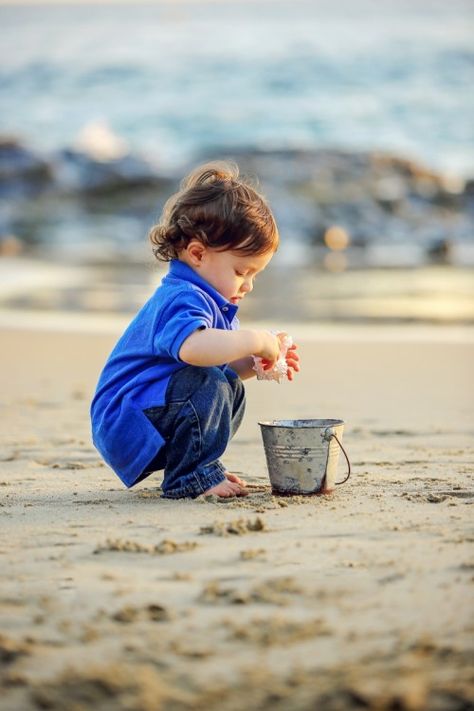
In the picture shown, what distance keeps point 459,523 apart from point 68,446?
2014 millimetres

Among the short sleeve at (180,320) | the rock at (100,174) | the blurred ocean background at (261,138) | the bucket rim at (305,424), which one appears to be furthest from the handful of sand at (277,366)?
the rock at (100,174)

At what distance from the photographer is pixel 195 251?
141 inches

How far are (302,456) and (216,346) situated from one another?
0.44 m

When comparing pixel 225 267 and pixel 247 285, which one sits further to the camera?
pixel 247 285

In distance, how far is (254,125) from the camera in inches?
1176

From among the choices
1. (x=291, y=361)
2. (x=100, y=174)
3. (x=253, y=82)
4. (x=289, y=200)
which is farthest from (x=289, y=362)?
(x=253, y=82)

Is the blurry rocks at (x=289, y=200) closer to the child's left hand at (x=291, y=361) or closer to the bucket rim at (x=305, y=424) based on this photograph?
the child's left hand at (x=291, y=361)

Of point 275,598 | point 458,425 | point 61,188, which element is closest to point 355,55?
point 61,188

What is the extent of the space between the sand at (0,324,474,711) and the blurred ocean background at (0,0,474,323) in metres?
1.06

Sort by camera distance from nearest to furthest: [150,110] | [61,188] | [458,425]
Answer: [458,425] < [61,188] < [150,110]

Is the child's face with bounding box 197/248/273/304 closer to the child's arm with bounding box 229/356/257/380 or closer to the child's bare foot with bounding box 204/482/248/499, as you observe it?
the child's arm with bounding box 229/356/257/380

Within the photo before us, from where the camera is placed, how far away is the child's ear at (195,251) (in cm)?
358

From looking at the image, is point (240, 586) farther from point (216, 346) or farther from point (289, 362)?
point (289, 362)

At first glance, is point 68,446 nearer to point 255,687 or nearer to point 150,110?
point 255,687
